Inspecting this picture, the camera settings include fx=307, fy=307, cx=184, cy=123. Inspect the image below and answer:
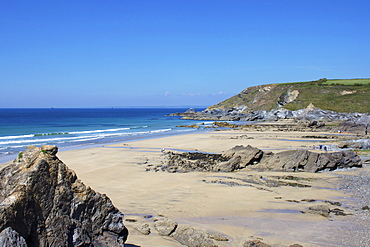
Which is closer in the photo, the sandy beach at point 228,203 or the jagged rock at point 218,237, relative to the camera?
the jagged rock at point 218,237

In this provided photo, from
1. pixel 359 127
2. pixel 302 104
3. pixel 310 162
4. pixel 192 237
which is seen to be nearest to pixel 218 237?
pixel 192 237

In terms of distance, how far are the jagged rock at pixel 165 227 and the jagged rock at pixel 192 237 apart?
0.50 ft

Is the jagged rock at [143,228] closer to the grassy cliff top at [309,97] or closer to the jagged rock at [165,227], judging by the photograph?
the jagged rock at [165,227]

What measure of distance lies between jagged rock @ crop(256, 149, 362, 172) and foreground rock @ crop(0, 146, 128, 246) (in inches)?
600

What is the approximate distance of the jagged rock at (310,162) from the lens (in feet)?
64.4

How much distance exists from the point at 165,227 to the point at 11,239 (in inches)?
195

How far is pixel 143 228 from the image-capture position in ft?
30.7

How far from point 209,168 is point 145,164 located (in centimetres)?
512

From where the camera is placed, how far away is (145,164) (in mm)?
22938

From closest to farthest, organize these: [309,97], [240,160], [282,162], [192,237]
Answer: [192,237]
[282,162]
[240,160]
[309,97]

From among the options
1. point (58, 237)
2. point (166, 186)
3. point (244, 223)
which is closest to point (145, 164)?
point (166, 186)

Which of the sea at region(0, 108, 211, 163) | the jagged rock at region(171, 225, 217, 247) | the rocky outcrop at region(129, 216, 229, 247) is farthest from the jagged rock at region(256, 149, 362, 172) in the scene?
the sea at region(0, 108, 211, 163)

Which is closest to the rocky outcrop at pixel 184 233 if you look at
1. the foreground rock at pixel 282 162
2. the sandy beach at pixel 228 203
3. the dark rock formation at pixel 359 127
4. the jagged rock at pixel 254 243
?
the sandy beach at pixel 228 203

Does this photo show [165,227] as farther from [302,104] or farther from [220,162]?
[302,104]
